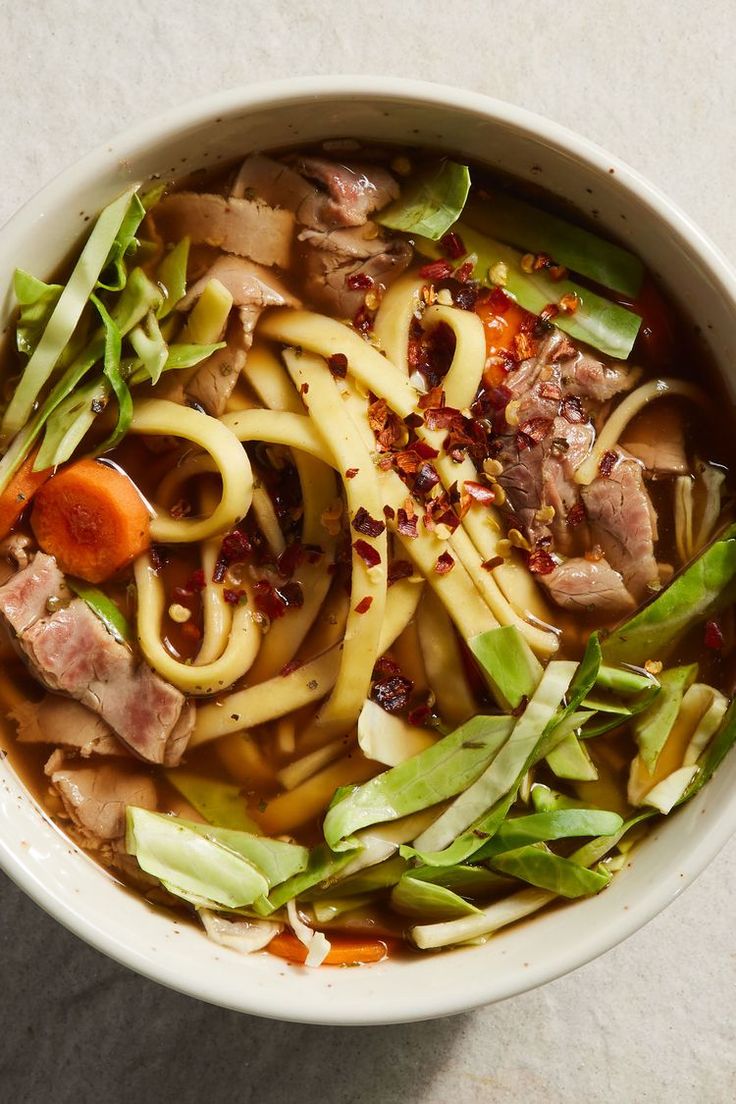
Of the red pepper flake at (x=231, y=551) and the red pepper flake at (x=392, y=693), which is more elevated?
the red pepper flake at (x=231, y=551)

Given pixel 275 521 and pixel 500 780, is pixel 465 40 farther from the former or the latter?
pixel 500 780

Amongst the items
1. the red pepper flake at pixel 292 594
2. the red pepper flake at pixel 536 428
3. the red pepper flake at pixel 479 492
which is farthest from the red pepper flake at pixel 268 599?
the red pepper flake at pixel 536 428

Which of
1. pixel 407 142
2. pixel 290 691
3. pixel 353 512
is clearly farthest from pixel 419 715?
pixel 407 142

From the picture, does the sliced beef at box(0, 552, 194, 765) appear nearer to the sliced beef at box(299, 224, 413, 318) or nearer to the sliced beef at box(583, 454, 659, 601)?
the sliced beef at box(299, 224, 413, 318)

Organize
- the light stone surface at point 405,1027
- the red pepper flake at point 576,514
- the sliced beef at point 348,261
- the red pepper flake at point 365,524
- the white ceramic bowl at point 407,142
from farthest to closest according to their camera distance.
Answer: the light stone surface at point 405,1027 → the red pepper flake at point 576,514 → the sliced beef at point 348,261 → the red pepper flake at point 365,524 → the white ceramic bowl at point 407,142

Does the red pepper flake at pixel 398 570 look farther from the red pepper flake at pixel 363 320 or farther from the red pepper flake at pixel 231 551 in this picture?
the red pepper flake at pixel 363 320

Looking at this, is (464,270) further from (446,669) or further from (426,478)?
(446,669)

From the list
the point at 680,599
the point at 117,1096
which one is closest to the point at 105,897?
the point at 117,1096

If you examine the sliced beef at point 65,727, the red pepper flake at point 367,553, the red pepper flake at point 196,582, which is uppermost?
the red pepper flake at point 367,553
